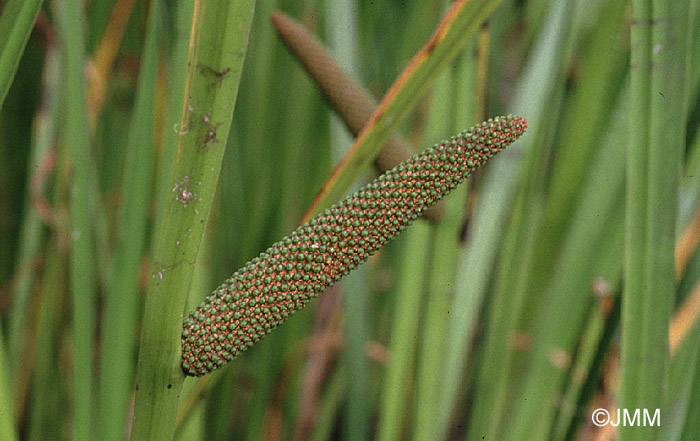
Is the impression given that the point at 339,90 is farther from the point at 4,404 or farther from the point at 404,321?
the point at 4,404

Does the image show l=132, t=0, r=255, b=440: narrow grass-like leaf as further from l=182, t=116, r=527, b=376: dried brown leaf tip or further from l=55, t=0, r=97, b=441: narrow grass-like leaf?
l=55, t=0, r=97, b=441: narrow grass-like leaf

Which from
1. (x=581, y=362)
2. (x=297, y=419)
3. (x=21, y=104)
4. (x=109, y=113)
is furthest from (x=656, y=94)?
(x=21, y=104)

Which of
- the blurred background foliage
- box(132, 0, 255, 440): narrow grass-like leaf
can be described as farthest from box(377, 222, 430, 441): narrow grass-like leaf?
box(132, 0, 255, 440): narrow grass-like leaf

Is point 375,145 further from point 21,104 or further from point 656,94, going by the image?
point 21,104

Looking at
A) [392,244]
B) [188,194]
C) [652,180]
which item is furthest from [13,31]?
[392,244]

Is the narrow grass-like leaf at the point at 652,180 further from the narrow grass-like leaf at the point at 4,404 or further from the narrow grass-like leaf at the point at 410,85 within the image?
the narrow grass-like leaf at the point at 4,404

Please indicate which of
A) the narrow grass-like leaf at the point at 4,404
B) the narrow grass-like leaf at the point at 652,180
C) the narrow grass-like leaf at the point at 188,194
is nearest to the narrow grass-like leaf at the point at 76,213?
the narrow grass-like leaf at the point at 4,404
